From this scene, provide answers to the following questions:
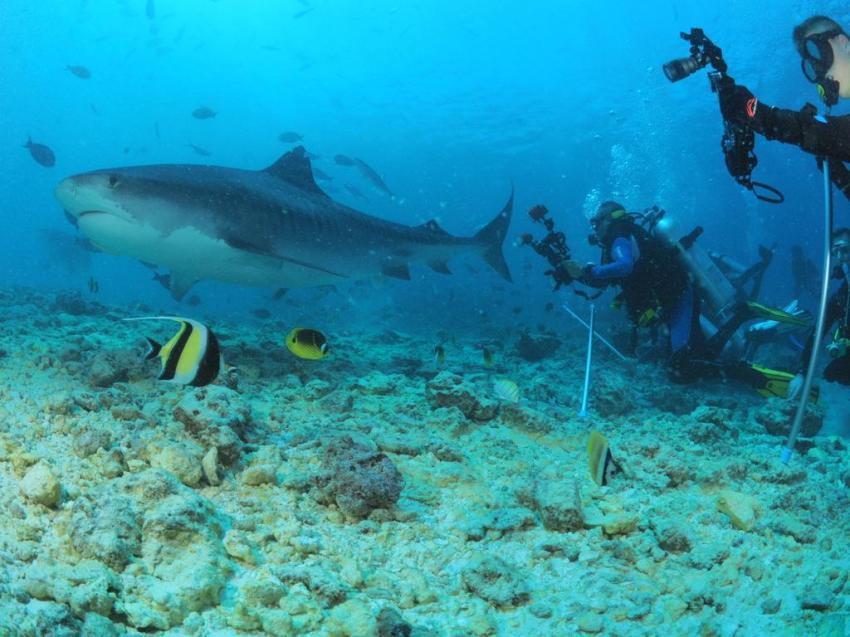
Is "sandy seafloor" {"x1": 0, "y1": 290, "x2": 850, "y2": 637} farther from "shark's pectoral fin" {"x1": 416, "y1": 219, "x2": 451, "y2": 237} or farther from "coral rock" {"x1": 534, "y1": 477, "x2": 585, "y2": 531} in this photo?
"shark's pectoral fin" {"x1": 416, "y1": 219, "x2": 451, "y2": 237}

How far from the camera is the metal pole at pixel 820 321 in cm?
344

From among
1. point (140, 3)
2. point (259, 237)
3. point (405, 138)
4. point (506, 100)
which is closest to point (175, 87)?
point (140, 3)

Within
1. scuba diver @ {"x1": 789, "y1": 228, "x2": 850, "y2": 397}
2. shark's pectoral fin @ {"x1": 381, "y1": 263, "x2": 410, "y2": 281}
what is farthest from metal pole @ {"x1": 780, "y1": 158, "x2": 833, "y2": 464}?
shark's pectoral fin @ {"x1": 381, "y1": 263, "x2": 410, "y2": 281}

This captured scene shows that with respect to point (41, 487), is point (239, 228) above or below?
above

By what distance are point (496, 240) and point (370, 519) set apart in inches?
279

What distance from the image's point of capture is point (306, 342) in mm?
4023

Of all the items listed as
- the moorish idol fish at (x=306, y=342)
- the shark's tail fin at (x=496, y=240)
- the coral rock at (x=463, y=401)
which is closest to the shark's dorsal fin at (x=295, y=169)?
the shark's tail fin at (x=496, y=240)

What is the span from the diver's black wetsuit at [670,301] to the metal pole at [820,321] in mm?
4356

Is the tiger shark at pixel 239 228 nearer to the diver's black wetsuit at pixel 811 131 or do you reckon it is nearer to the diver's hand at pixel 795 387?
the diver's black wetsuit at pixel 811 131

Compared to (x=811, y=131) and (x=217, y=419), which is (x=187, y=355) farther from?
(x=811, y=131)

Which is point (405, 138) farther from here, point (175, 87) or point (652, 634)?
point (652, 634)

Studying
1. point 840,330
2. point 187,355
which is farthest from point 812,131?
point 840,330

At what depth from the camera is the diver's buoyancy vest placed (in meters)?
8.17

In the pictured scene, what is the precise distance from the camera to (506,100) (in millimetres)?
44781
